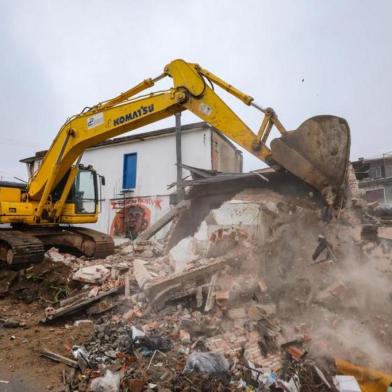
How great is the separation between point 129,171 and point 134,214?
7.24 feet

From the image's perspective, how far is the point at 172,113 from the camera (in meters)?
6.47

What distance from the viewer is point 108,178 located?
16578mm

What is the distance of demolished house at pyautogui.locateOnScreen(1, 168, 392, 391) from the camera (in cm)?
354

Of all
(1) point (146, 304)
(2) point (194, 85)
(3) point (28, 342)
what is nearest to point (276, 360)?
(1) point (146, 304)

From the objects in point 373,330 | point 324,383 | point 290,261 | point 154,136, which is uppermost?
point 154,136

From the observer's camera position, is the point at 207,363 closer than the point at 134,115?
Yes

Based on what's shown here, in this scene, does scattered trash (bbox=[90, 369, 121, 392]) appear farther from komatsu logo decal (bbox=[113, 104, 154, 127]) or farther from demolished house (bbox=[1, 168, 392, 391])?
komatsu logo decal (bbox=[113, 104, 154, 127])

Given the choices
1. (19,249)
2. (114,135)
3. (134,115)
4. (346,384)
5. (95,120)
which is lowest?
(346,384)

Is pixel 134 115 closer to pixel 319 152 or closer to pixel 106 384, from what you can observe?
pixel 319 152

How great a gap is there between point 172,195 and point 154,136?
11.7 ft

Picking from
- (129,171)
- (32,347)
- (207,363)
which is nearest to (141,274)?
(32,347)

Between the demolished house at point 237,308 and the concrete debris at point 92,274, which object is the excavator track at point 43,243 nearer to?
the demolished house at point 237,308

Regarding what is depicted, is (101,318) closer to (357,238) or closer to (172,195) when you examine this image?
(357,238)

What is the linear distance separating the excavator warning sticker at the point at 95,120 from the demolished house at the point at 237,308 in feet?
10.3
